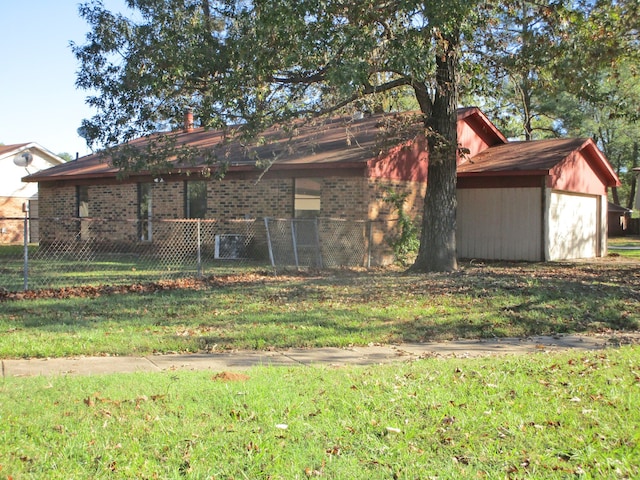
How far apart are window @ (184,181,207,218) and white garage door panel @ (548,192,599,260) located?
34.1ft

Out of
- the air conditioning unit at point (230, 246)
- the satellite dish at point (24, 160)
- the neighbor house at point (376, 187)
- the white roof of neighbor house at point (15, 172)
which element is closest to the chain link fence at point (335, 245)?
the neighbor house at point (376, 187)

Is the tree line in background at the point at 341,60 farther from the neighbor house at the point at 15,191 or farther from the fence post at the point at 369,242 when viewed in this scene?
the neighbor house at the point at 15,191

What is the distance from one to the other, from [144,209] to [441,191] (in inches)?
433

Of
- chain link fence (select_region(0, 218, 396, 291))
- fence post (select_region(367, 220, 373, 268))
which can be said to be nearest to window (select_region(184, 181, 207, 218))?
chain link fence (select_region(0, 218, 396, 291))

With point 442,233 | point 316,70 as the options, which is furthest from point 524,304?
point 316,70

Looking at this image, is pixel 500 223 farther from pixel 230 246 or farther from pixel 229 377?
pixel 229 377

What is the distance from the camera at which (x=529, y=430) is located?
4.49 meters

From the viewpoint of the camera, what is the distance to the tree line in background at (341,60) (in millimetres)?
10859

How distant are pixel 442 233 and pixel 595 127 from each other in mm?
29017

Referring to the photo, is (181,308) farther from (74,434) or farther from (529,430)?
(529,430)

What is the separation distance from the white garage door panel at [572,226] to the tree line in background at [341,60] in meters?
5.30

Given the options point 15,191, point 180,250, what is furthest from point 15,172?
point 180,250

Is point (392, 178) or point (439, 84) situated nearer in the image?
point (439, 84)

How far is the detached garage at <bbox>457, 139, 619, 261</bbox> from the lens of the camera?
19.0 m
